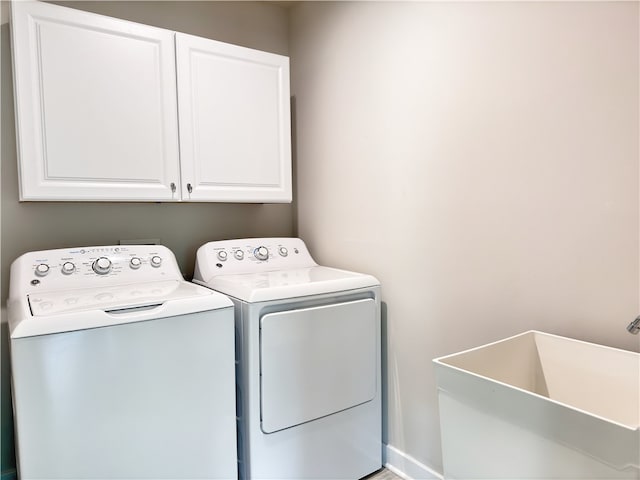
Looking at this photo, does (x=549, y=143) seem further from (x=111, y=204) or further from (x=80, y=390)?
(x=111, y=204)

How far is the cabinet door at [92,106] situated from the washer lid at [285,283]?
483 mm

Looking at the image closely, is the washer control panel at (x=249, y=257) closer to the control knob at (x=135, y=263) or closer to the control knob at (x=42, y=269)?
the control knob at (x=135, y=263)

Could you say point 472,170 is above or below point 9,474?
above

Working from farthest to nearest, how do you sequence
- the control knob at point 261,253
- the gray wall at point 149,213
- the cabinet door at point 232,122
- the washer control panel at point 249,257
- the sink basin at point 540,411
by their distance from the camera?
the control knob at point 261,253 < the washer control panel at point 249,257 < the cabinet door at point 232,122 < the gray wall at point 149,213 < the sink basin at point 540,411

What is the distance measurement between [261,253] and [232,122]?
65 cm

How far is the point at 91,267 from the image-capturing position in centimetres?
176

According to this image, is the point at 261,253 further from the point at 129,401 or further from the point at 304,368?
the point at 129,401

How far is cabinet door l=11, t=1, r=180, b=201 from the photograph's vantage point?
1.60m

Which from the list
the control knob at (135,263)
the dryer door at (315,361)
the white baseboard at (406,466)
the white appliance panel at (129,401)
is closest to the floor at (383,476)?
the white baseboard at (406,466)

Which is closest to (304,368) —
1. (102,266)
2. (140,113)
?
(102,266)

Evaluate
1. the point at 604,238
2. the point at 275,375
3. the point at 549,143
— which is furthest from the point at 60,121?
the point at 604,238

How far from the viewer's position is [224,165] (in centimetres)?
204

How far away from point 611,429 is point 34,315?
4.87 ft

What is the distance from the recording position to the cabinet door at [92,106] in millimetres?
1601
